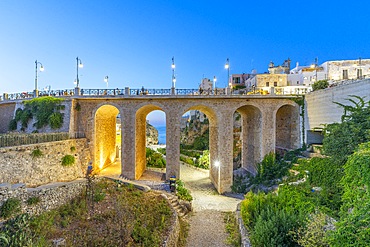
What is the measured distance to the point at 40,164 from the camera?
1336 centimetres

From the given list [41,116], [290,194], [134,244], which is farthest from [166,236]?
[41,116]

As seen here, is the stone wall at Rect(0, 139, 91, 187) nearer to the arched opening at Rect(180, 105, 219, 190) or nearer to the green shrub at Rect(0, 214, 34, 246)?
the green shrub at Rect(0, 214, 34, 246)

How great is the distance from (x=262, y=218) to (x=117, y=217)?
6.68 metres

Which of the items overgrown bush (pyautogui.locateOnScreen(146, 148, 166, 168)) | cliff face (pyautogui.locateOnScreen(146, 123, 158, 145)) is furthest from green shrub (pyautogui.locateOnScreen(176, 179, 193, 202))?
cliff face (pyautogui.locateOnScreen(146, 123, 158, 145))

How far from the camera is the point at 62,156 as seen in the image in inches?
600

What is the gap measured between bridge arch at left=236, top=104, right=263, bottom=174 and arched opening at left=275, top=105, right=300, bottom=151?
252cm

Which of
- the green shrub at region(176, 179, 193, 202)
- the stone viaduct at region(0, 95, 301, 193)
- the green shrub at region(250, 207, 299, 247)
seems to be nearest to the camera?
the green shrub at region(250, 207, 299, 247)

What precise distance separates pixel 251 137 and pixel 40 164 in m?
18.1

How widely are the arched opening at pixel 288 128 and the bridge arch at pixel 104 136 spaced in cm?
1654

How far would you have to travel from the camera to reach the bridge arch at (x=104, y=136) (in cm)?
1925

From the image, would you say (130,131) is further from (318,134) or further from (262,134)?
(318,134)

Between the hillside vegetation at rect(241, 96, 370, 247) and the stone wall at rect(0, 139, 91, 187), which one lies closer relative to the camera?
the hillside vegetation at rect(241, 96, 370, 247)

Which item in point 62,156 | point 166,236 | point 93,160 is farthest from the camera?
point 93,160

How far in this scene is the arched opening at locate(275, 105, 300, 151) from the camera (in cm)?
2019
